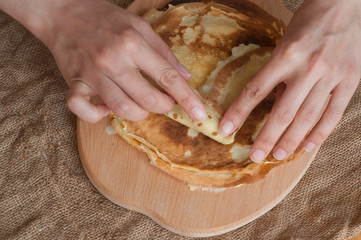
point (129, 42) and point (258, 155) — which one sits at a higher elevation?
point (129, 42)

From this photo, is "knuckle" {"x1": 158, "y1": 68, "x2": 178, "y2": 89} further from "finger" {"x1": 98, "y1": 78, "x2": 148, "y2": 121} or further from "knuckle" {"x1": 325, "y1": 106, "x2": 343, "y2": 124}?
"knuckle" {"x1": 325, "y1": 106, "x2": 343, "y2": 124}

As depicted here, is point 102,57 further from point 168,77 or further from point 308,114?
point 308,114

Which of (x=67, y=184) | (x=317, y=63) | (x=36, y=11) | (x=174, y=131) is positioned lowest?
(x=67, y=184)

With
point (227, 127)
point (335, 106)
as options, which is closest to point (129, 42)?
point (227, 127)

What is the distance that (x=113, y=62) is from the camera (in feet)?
4.88

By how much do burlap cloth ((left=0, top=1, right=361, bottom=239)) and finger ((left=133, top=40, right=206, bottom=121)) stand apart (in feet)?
2.06

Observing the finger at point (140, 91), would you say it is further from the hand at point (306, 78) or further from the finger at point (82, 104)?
the hand at point (306, 78)

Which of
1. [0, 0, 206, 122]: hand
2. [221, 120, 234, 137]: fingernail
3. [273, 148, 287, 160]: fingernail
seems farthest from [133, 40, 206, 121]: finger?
[273, 148, 287, 160]: fingernail

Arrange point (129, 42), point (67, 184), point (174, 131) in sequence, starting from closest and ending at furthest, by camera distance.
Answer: point (129, 42)
point (174, 131)
point (67, 184)

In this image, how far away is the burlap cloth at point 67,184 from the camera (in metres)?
1.85

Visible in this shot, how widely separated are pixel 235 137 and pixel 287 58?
1.29 feet

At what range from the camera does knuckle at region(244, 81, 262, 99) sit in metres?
1.52

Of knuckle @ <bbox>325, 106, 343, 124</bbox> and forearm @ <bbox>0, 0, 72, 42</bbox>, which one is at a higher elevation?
knuckle @ <bbox>325, 106, 343, 124</bbox>

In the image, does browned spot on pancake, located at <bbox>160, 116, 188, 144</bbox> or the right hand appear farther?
browned spot on pancake, located at <bbox>160, 116, 188, 144</bbox>
